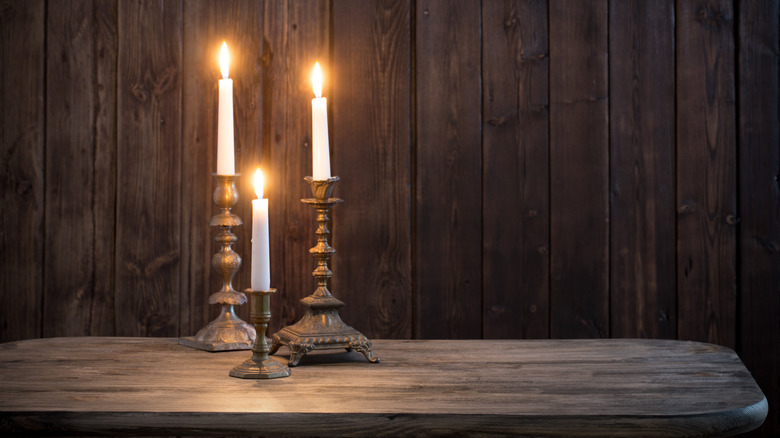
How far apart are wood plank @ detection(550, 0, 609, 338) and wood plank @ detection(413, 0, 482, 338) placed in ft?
0.70

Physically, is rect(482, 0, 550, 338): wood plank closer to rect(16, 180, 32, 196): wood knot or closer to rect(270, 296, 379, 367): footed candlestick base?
rect(270, 296, 379, 367): footed candlestick base

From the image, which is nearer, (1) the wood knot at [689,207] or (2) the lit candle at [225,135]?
(2) the lit candle at [225,135]

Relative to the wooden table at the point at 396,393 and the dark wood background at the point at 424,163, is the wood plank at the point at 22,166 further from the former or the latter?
the wooden table at the point at 396,393

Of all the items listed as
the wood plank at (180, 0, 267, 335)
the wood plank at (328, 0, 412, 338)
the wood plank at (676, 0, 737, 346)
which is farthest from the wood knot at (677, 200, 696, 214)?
the wood plank at (180, 0, 267, 335)

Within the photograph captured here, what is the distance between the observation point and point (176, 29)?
2.15 m

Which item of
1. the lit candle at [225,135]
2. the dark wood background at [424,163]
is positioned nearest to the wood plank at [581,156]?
the dark wood background at [424,163]

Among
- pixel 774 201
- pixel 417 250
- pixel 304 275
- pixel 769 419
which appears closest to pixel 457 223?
pixel 417 250

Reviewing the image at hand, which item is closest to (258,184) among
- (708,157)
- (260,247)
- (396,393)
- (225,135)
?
(260,247)

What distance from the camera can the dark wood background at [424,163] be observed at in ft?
6.86

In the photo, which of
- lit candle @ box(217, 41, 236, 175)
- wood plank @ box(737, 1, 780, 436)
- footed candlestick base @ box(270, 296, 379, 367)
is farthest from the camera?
wood plank @ box(737, 1, 780, 436)

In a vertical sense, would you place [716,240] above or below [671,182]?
below

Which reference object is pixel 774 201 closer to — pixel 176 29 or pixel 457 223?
pixel 457 223

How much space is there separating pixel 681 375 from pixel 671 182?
0.88 metres

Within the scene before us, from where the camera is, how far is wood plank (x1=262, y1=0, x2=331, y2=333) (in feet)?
7.02
